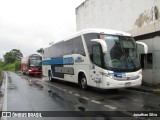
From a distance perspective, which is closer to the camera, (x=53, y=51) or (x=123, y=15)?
(x=123, y=15)

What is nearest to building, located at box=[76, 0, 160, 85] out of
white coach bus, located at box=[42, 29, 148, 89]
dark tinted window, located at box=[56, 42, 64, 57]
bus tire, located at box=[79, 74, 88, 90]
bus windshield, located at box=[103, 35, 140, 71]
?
white coach bus, located at box=[42, 29, 148, 89]

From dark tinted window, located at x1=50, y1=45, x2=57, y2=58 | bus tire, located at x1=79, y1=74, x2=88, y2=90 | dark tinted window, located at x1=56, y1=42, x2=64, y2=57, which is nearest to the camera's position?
bus tire, located at x1=79, y1=74, x2=88, y2=90

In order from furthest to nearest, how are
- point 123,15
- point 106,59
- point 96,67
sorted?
point 123,15, point 96,67, point 106,59

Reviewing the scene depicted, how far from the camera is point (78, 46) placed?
14266 millimetres

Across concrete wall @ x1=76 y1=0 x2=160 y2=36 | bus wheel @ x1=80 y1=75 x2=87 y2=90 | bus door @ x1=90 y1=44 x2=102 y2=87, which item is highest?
concrete wall @ x1=76 y1=0 x2=160 y2=36

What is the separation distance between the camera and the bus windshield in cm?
1158

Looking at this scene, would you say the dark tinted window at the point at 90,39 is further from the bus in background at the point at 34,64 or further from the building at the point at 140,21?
the bus in background at the point at 34,64

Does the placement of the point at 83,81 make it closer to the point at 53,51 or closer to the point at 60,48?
the point at 60,48

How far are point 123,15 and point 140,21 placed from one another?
2585mm

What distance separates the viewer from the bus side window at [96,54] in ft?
39.0

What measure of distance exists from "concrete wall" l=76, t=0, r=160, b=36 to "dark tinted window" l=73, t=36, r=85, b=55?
441 centimetres

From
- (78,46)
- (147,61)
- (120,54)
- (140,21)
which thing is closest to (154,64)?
(147,61)

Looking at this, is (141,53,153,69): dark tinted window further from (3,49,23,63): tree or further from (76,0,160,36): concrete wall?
(3,49,23,63): tree

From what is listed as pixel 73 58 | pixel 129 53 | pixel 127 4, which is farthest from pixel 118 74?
pixel 127 4
